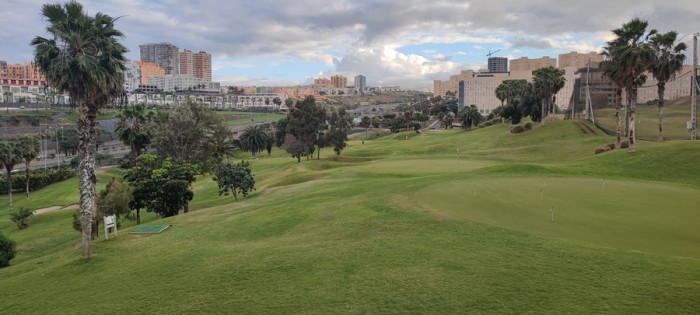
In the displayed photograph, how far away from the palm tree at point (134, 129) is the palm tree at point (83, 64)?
1212 inches

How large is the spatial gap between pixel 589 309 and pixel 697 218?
12.3m

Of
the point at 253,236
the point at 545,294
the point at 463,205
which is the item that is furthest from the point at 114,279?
the point at 463,205

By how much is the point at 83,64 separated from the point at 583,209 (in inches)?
792

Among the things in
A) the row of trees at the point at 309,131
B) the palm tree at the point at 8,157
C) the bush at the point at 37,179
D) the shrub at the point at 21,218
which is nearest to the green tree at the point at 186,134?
the shrub at the point at 21,218

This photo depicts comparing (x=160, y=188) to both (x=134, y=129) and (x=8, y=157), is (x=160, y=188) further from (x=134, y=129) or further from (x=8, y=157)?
(x=8, y=157)

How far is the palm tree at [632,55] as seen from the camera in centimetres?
4194

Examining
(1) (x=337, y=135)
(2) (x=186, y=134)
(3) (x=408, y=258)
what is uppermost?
(2) (x=186, y=134)

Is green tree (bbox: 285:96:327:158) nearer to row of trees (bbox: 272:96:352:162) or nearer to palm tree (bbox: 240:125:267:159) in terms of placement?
row of trees (bbox: 272:96:352:162)

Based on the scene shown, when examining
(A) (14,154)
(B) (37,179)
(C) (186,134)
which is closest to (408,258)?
(C) (186,134)

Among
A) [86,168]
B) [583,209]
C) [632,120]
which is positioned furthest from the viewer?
[632,120]

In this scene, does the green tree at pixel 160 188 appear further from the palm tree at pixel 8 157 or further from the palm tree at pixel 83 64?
the palm tree at pixel 8 157

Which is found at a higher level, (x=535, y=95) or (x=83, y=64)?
(x=535, y=95)

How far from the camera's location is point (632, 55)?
4203cm

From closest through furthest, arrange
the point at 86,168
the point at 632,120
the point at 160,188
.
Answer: the point at 86,168, the point at 160,188, the point at 632,120
